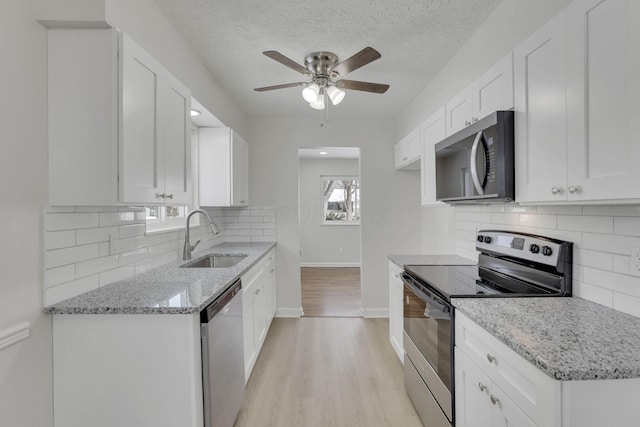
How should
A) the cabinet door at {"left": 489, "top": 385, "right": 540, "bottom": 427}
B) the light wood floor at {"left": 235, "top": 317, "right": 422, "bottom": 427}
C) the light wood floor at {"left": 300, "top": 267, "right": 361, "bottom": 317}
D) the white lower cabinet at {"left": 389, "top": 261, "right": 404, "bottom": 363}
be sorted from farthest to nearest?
the light wood floor at {"left": 300, "top": 267, "right": 361, "bottom": 317}
the white lower cabinet at {"left": 389, "top": 261, "right": 404, "bottom": 363}
the light wood floor at {"left": 235, "top": 317, "right": 422, "bottom": 427}
the cabinet door at {"left": 489, "top": 385, "right": 540, "bottom": 427}

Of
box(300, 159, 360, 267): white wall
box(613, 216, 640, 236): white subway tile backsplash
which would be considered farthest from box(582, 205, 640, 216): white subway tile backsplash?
box(300, 159, 360, 267): white wall

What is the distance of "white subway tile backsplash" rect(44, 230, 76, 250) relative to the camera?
1372 millimetres

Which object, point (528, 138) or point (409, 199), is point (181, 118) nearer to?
point (528, 138)

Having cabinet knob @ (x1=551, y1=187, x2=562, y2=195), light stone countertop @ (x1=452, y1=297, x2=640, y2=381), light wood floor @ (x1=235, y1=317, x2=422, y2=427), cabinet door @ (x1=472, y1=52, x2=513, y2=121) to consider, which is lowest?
light wood floor @ (x1=235, y1=317, x2=422, y2=427)

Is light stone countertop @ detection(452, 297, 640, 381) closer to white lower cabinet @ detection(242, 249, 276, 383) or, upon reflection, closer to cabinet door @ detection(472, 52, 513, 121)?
cabinet door @ detection(472, 52, 513, 121)

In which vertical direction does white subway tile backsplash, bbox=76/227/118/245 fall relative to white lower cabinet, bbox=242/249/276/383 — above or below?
above

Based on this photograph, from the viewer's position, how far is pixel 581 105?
1118mm

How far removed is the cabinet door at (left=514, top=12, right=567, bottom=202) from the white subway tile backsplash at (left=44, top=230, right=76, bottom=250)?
2116 mm

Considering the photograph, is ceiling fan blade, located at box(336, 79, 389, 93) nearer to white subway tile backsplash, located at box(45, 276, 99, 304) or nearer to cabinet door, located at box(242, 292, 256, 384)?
cabinet door, located at box(242, 292, 256, 384)

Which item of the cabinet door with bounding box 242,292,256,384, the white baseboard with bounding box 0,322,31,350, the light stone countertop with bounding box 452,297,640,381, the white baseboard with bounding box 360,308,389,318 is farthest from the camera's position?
the white baseboard with bounding box 360,308,389,318

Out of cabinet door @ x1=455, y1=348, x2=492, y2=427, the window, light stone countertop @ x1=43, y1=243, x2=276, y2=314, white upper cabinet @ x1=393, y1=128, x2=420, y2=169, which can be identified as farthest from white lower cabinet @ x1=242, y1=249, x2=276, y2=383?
the window

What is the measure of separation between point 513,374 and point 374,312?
2.96 metres

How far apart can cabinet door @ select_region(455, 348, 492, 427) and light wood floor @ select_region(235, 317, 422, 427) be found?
2.32 feet

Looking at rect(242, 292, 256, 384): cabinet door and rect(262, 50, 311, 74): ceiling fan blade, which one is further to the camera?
rect(242, 292, 256, 384): cabinet door
